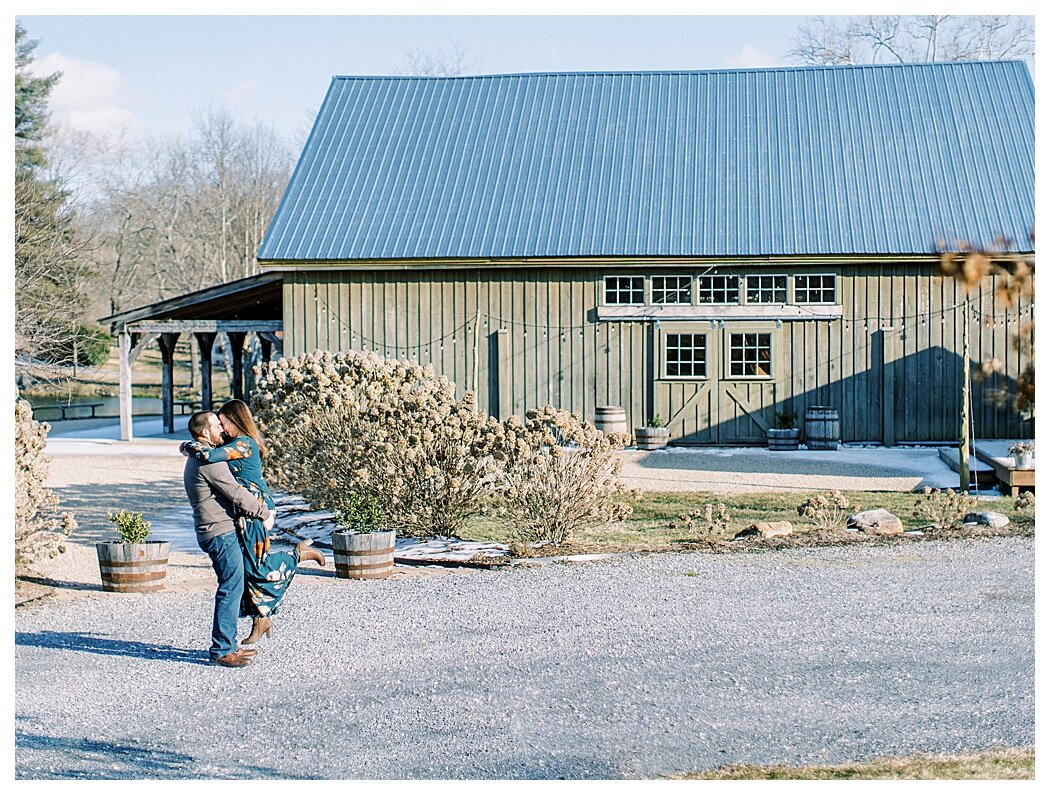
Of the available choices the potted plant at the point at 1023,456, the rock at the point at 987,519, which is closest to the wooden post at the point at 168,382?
the potted plant at the point at 1023,456

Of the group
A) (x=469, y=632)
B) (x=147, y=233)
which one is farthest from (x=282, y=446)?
(x=147, y=233)

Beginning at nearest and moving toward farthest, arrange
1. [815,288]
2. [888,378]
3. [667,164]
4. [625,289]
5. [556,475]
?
[556,475] < [888,378] < [815,288] < [625,289] < [667,164]

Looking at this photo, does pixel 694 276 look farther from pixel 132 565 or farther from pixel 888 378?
pixel 132 565

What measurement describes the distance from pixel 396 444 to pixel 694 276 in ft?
36.3

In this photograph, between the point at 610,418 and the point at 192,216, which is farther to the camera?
the point at 192,216

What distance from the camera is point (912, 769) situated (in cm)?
556

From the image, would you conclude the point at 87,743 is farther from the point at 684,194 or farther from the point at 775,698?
the point at 684,194

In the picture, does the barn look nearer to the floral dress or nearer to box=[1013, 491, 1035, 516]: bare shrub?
box=[1013, 491, 1035, 516]: bare shrub

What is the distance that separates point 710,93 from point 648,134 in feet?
6.22

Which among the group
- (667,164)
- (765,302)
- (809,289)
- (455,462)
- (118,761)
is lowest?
(118,761)

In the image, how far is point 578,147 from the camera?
2347cm

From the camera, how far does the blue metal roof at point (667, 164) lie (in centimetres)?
2117

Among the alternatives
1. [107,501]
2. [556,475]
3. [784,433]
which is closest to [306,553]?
[556,475]

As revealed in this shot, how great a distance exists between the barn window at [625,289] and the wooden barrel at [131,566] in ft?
42.5
